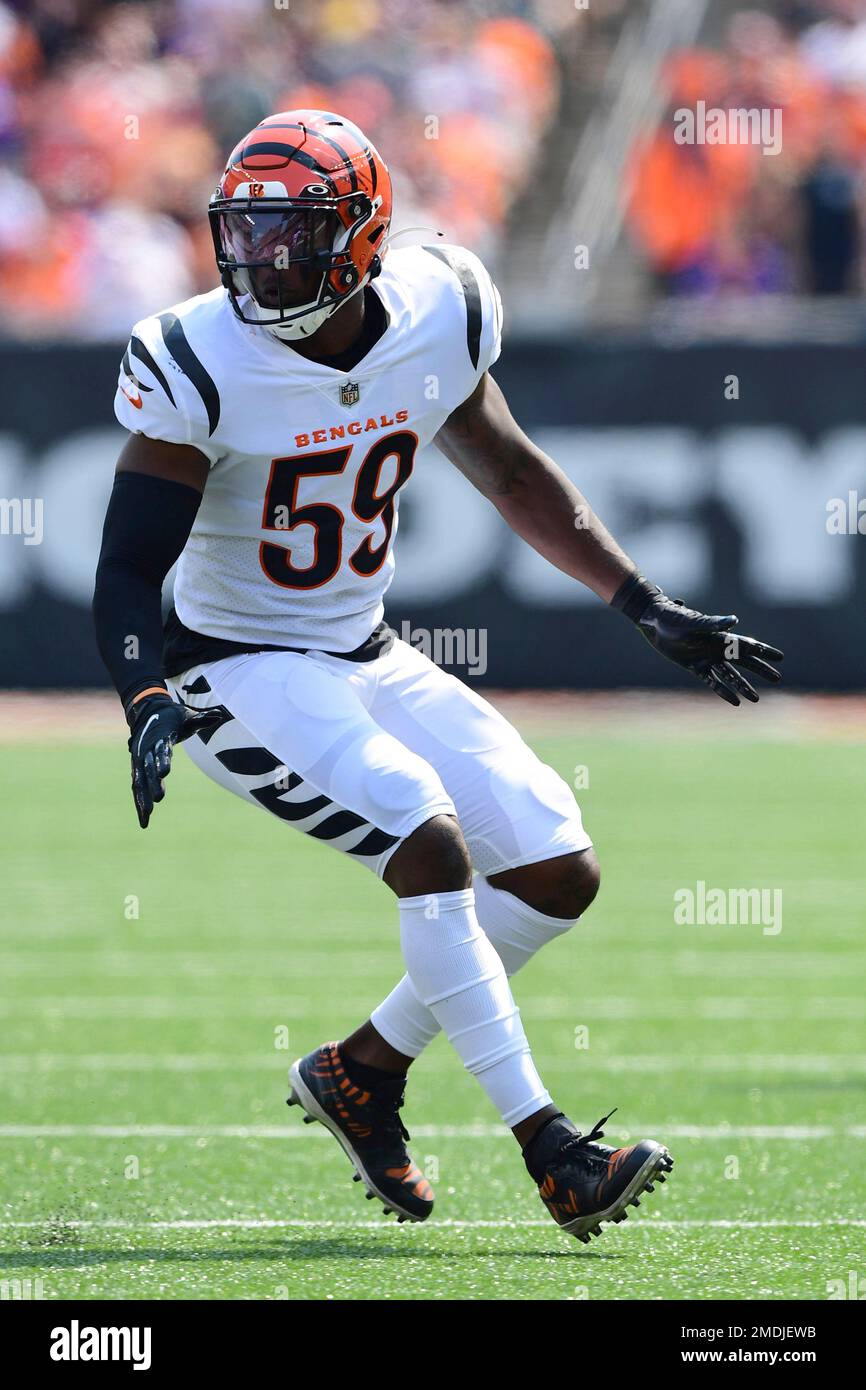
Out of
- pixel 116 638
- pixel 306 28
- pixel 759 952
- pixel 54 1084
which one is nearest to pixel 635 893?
pixel 759 952

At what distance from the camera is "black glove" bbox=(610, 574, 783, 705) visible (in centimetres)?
412

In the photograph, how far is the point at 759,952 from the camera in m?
7.20

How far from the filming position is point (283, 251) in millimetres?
3812

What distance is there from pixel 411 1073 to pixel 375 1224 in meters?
1.57

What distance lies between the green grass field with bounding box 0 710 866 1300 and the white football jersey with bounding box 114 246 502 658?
3.71 feet

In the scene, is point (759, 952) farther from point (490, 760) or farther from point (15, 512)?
point (15, 512)

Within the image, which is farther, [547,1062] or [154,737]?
[547,1062]

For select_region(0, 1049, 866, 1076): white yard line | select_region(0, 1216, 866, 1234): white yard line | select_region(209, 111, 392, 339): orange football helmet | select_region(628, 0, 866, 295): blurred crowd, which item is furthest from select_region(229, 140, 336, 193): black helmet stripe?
select_region(628, 0, 866, 295): blurred crowd

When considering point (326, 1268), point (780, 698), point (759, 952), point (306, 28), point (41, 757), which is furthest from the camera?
point (306, 28)

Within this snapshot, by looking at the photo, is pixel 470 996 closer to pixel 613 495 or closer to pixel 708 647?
pixel 708 647

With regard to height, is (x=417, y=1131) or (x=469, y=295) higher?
(x=469, y=295)

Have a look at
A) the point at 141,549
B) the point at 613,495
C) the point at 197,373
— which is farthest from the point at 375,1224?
the point at 613,495

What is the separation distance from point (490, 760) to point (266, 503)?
63cm

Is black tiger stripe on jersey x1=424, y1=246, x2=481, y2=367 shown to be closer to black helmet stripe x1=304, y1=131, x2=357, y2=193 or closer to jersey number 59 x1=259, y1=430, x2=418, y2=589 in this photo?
jersey number 59 x1=259, y1=430, x2=418, y2=589
